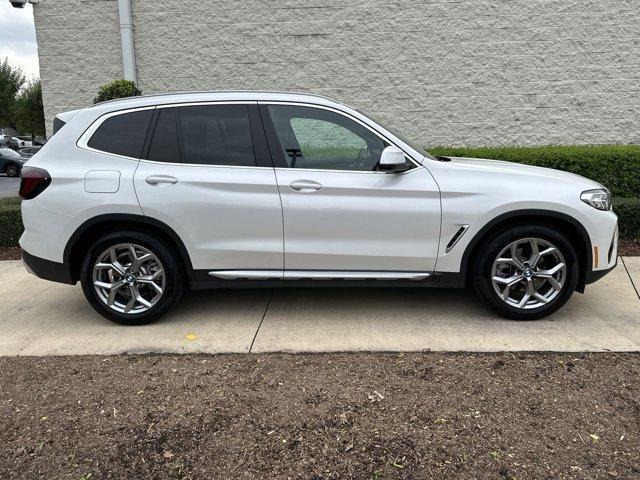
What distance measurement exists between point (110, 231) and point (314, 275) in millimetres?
1681

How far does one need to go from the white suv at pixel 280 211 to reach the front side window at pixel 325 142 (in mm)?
11

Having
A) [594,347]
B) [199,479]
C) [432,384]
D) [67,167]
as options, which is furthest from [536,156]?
[199,479]

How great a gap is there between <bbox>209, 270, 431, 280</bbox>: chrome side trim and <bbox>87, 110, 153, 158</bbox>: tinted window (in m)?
1.19

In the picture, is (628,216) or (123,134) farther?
(628,216)

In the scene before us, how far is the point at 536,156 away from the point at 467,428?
533cm

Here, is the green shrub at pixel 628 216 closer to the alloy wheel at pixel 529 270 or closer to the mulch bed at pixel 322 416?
the alloy wheel at pixel 529 270

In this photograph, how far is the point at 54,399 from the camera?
11.0 feet

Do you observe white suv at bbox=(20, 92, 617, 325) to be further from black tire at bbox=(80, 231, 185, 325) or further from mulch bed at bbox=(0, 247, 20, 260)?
mulch bed at bbox=(0, 247, 20, 260)

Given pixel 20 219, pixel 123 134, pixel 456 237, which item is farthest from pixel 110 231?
pixel 20 219

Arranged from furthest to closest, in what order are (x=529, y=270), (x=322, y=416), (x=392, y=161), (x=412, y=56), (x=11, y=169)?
(x=11, y=169) < (x=412, y=56) < (x=529, y=270) < (x=392, y=161) < (x=322, y=416)

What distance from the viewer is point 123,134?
14.3ft

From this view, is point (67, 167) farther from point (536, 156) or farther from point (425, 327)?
point (536, 156)

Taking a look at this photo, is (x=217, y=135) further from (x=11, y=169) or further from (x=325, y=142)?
(x=11, y=169)

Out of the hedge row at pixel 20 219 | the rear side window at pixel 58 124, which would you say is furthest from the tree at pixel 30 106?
the rear side window at pixel 58 124
